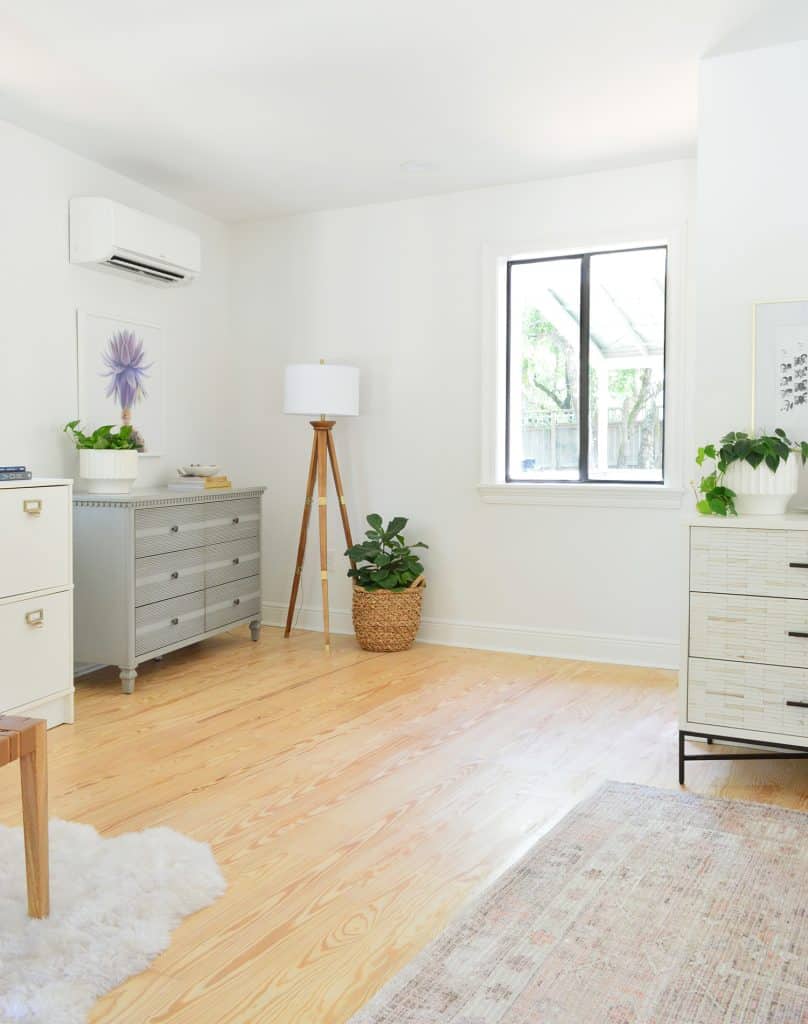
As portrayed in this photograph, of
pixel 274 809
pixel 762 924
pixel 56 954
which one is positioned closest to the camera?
pixel 56 954

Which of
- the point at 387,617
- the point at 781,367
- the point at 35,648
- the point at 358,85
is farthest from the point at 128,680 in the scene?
the point at 781,367

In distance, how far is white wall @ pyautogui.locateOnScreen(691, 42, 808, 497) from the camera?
9.97 feet

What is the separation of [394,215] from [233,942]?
3927 mm

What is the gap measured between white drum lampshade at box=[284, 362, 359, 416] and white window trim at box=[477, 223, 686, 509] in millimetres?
727

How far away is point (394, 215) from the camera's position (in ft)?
16.0

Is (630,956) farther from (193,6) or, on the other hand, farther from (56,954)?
(193,6)

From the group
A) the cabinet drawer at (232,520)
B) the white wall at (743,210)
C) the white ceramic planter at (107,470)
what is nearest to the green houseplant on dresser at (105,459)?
the white ceramic planter at (107,470)

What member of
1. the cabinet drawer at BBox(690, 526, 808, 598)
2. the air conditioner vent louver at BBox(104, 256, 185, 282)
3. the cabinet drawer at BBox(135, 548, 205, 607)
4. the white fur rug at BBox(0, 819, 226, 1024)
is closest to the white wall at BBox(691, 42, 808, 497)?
the cabinet drawer at BBox(690, 526, 808, 598)

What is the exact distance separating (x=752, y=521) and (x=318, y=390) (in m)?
2.47

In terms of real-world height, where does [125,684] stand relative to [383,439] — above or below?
below

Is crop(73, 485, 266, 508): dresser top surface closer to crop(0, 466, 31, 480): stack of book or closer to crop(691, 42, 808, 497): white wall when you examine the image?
crop(0, 466, 31, 480): stack of book

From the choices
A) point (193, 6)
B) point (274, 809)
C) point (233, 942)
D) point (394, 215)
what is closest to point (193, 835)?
point (274, 809)

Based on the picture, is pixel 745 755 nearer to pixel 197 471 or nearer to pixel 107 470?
pixel 107 470

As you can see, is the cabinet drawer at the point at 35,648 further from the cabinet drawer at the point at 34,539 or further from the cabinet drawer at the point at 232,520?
the cabinet drawer at the point at 232,520
